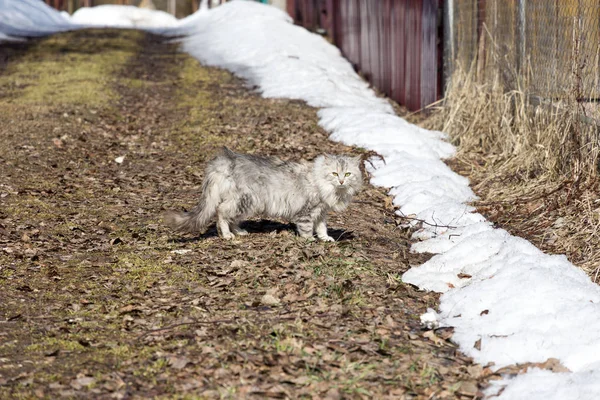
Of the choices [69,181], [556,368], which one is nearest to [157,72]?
[69,181]

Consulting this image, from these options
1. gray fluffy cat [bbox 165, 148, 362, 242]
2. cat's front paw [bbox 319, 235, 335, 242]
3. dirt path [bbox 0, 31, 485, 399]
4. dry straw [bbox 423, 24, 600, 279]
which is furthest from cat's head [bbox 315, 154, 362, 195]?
dry straw [bbox 423, 24, 600, 279]

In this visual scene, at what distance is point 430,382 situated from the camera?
6.07m

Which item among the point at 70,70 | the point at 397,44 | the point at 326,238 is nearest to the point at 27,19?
the point at 70,70

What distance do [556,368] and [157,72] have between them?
59.3 feet

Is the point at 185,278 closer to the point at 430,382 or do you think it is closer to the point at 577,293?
the point at 430,382

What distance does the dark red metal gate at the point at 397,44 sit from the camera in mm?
17031

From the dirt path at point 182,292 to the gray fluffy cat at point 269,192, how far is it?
294 millimetres

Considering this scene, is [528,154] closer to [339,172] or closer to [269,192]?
[339,172]

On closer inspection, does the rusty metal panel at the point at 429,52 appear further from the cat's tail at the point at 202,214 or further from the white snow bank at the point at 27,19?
the white snow bank at the point at 27,19

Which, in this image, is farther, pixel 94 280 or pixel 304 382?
pixel 94 280

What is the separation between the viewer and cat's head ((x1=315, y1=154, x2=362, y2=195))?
9.02 m

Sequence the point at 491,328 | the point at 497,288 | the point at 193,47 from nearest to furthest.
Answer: the point at 491,328, the point at 497,288, the point at 193,47

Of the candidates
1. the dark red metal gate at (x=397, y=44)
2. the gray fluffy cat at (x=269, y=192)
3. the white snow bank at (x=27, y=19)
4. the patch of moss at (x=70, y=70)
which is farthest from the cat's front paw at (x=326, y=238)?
the white snow bank at (x=27, y=19)

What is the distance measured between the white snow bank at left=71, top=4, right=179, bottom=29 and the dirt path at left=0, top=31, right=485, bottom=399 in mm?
31942
